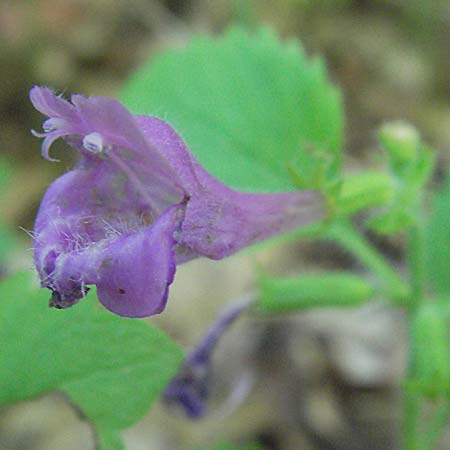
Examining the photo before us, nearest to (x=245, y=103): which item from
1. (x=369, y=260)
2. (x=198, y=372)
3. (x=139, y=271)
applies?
(x=369, y=260)

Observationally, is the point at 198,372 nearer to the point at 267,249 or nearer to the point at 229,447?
the point at 229,447

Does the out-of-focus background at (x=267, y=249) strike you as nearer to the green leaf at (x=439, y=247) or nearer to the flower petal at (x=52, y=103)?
the green leaf at (x=439, y=247)

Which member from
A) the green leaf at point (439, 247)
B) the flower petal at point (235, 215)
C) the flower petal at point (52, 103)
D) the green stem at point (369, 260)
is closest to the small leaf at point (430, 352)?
the green stem at point (369, 260)

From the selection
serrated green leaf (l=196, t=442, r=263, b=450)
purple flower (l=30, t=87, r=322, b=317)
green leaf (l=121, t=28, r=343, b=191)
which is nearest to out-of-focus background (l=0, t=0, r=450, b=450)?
serrated green leaf (l=196, t=442, r=263, b=450)

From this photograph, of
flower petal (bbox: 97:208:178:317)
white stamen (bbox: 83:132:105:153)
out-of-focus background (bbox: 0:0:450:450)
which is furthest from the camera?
out-of-focus background (bbox: 0:0:450:450)

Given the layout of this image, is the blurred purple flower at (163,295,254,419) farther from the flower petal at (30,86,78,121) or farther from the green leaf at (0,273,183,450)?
the flower petal at (30,86,78,121)
